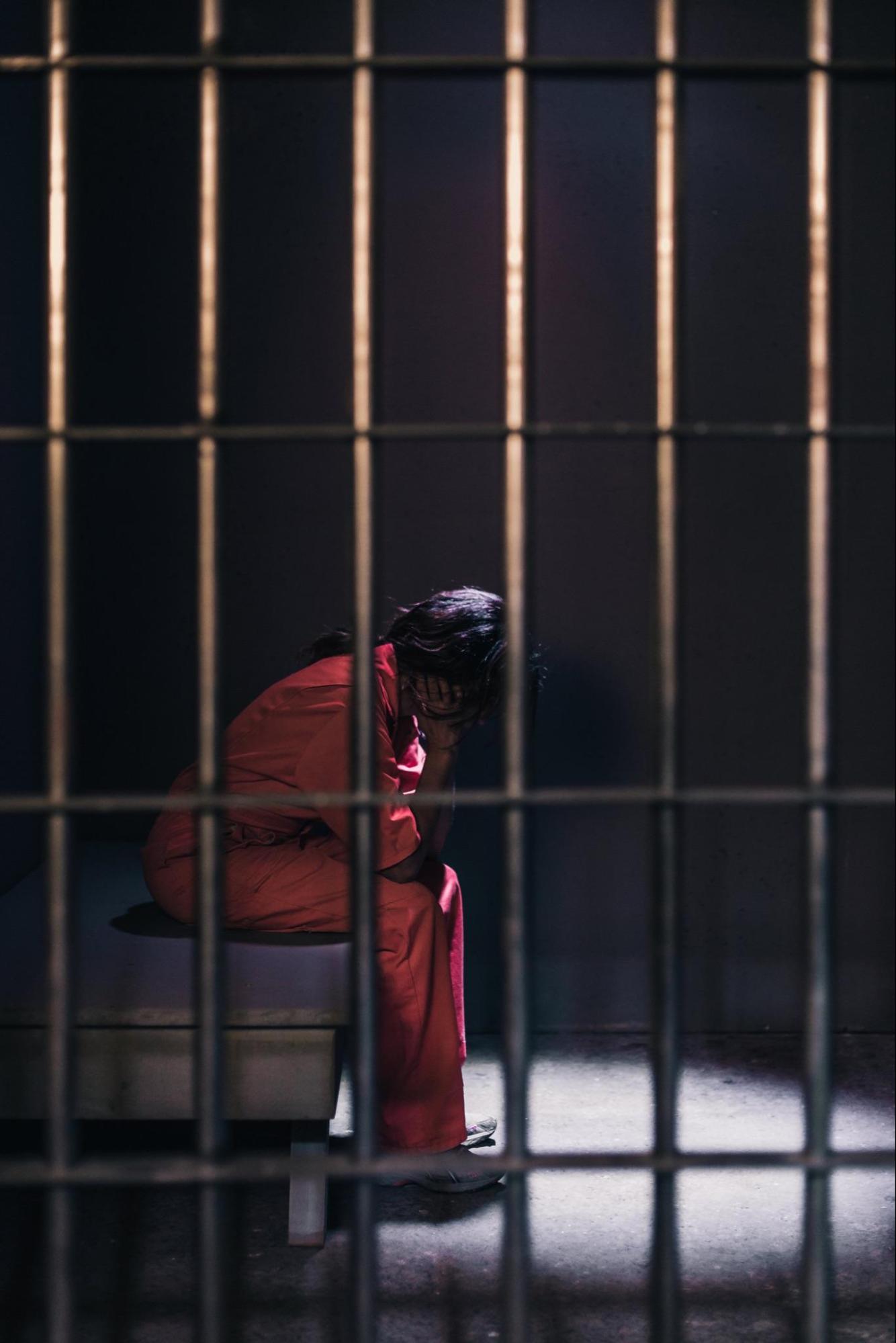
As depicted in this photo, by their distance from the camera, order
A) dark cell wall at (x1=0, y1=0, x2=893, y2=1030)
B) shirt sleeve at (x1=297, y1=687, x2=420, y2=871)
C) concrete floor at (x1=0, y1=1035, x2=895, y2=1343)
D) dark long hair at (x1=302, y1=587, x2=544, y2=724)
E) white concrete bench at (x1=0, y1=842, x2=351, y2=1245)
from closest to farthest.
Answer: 1. concrete floor at (x1=0, y1=1035, x2=895, y2=1343)
2. white concrete bench at (x1=0, y1=842, x2=351, y2=1245)
3. shirt sleeve at (x1=297, y1=687, x2=420, y2=871)
4. dark long hair at (x1=302, y1=587, x2=544, y2=724)
5. dark cell wall at (x1=0, y1=0, x2=893, y2=1030)

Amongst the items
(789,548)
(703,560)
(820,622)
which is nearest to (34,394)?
(703,560)

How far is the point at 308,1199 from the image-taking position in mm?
2332

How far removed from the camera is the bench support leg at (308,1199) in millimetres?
2332

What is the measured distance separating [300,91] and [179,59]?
2.30 metres

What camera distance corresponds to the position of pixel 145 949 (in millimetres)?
2525

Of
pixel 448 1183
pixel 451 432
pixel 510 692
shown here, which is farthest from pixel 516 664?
pixel 448 1183

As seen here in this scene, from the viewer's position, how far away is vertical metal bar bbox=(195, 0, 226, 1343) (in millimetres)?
1384

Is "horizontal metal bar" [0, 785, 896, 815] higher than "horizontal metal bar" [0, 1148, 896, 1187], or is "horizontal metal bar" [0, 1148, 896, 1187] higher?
"horizontal metal bar" [0, 785, 896, 815]

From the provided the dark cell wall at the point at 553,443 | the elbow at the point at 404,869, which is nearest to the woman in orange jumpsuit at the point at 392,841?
the elbow at the point at 404,869

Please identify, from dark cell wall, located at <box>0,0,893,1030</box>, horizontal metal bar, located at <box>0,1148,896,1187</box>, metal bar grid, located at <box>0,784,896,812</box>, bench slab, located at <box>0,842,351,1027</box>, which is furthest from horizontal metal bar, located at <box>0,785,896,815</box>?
dark cell wall, located at <box>0,0,893,1030</box>

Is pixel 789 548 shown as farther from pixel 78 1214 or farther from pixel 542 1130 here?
pixel 78 1214

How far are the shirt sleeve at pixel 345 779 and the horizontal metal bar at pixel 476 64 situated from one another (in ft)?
4.29

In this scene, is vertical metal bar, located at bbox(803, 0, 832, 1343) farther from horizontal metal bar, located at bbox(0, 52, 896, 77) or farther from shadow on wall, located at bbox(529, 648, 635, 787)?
shadow on wall, located at bbox(529, 648, 635, 787)

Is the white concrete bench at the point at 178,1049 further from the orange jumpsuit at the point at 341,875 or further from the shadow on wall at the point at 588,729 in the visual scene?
the shadow on wall at the point at 588,729
